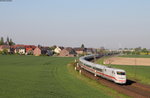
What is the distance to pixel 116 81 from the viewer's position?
3522 cm

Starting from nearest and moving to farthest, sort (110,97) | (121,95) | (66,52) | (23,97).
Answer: (23,97) < (110,97) < (121,95) < (66,52)

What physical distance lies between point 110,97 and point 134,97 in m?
3.28

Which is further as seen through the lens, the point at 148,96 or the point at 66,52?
the point at 66,52

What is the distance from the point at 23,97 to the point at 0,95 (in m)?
2.40

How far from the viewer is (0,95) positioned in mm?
21156

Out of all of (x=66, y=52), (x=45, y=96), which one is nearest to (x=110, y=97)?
(x=45, y=96)

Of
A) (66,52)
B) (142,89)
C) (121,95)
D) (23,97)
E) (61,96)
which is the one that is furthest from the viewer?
(66,52)

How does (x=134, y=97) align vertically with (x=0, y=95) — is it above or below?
below

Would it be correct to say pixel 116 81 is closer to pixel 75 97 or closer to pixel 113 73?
pixel 113 73

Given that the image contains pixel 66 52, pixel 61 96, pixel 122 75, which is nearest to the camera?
pixel 61 96

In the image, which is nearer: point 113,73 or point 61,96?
point 61,96

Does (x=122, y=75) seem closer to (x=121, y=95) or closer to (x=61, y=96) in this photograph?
(x=121, y=95)

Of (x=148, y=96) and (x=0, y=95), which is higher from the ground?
(x=0, y=95)

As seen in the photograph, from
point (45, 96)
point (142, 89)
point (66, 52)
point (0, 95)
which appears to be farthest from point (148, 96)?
point (66, 52)
